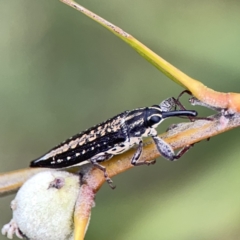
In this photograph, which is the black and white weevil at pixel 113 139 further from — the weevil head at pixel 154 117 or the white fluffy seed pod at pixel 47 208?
the white fluffy seed pod at pixel 47 208

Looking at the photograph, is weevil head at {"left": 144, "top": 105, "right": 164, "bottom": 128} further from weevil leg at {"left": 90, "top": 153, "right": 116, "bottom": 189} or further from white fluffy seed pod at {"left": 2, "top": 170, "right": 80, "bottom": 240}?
white fluffy seed pod at {"left": 2, "top": 170, "right": 80, "bottom": 240}

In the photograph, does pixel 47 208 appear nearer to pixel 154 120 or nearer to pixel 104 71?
pixel 154 120

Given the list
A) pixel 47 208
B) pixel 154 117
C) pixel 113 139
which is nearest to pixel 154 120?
pixel 154 117

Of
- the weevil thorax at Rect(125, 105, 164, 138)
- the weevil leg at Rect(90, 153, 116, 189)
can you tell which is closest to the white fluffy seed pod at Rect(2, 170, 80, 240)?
the weevil leg at Rect(90, 153, 116, 189)

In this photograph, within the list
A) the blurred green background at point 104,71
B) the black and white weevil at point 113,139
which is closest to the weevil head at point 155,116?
the black and white weevil at point 113,139

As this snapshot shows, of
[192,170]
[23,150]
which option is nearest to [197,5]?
[192,170]

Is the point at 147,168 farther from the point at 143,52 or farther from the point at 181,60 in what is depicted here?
the point at 143,52
